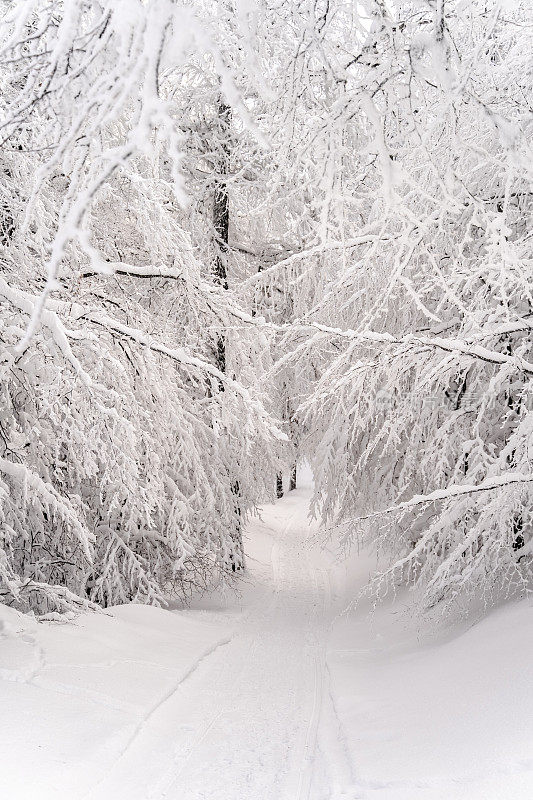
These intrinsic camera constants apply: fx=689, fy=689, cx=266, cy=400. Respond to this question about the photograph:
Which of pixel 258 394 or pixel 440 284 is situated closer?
pixel 440 284

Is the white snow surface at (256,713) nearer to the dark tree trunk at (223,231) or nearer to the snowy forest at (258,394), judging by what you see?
the snowy forest at (258,394)

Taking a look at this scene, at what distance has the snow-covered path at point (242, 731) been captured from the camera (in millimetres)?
4441

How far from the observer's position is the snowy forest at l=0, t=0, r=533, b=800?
8.89 feet

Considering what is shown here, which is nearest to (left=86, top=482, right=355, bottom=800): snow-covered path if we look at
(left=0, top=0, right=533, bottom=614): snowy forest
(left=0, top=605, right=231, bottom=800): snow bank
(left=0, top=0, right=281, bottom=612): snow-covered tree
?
(left=0, top=605, right=231, bottom=800): snow bank

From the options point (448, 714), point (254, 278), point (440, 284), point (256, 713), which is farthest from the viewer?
point (254, 278)

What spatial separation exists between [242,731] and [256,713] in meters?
0.53

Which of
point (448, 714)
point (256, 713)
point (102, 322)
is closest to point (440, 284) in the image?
point (102, 322)

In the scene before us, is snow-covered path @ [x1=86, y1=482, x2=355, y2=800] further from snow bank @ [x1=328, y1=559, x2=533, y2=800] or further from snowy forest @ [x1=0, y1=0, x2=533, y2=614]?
snowy forest @ [x1=0, y1=0, x2=533, y2=614]

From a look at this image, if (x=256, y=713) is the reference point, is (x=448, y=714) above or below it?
above

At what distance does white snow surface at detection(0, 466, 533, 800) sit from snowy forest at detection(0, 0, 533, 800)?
1.2 inches

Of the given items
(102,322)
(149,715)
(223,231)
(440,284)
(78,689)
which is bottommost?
(149,715)

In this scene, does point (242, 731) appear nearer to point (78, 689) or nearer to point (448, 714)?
point (78, 689)

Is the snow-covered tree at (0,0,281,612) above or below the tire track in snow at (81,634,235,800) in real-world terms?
above

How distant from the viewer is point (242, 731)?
554 centimetres
